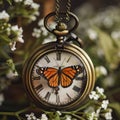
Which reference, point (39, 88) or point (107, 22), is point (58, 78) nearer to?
point (39, 88)

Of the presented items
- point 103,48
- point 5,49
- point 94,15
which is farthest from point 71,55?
point 94,15

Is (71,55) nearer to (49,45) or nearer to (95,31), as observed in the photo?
(49,45)

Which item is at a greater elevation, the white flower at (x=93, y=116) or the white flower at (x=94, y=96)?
the white flower at (x=94, y=96)

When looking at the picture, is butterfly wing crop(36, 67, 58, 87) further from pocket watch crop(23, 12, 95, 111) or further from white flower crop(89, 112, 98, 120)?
white flower crop(89, 112, 98, 120)

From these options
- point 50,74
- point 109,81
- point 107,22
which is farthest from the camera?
point 107,22

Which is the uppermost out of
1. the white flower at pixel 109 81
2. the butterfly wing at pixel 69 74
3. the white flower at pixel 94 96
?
the white flower at pixel 109 81

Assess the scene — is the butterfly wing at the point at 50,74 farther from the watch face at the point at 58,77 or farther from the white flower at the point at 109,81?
the white flower at the point at 109,81

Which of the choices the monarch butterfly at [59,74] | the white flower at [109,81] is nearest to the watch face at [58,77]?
the monarch butterfly at [59,74]

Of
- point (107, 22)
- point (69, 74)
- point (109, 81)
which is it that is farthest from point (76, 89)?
point (107, 22)

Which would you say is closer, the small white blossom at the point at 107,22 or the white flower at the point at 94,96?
the white flower at the point at 94,96
